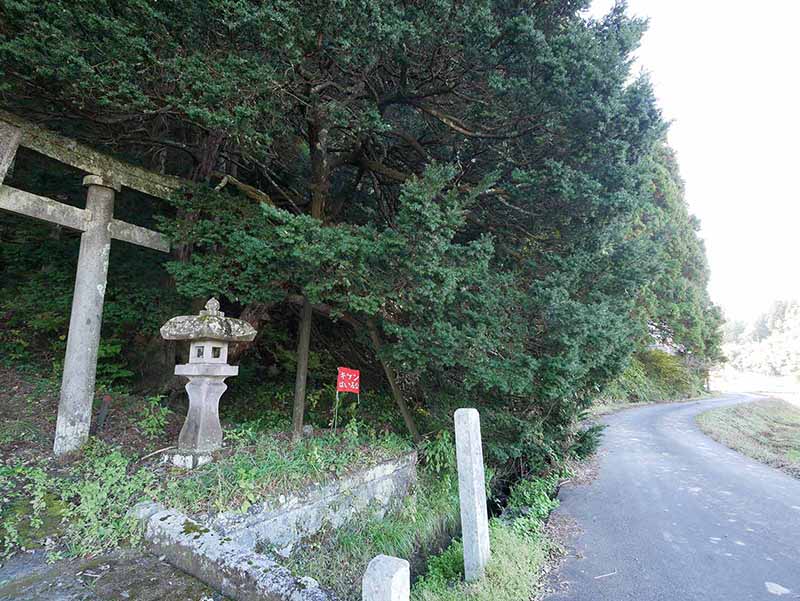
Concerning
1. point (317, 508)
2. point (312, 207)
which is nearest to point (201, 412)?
point (317, 508)

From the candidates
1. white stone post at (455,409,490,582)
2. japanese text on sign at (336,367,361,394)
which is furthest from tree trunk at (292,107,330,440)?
white stone post at (455,409,490,582)

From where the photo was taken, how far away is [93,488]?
11.4 feet

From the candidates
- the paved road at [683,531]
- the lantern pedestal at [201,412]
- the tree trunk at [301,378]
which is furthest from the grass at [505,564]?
the lantern pedestal at [201,412]

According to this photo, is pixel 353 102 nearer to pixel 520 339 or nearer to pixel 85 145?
pixel 85 145

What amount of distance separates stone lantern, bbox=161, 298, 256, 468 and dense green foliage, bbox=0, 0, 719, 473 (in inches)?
28.5

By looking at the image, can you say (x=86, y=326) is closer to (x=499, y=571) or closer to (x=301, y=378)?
(x=301, y=378)

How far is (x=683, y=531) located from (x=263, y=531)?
4517 millimetres

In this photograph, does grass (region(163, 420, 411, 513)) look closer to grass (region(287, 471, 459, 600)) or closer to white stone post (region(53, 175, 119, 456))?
grass (region(287, 471, 459, 600))

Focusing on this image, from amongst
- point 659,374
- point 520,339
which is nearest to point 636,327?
point 520,339

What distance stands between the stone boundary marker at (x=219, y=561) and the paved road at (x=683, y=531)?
242 centimetres

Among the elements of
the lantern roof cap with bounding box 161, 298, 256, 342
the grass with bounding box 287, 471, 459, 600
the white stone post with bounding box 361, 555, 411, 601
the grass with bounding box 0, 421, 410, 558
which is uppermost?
the lantern roof cap with bounding box 161, 298, 256, 342

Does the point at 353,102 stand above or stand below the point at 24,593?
above

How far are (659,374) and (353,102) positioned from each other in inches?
840

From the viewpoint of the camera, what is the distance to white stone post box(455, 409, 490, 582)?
3.75m
